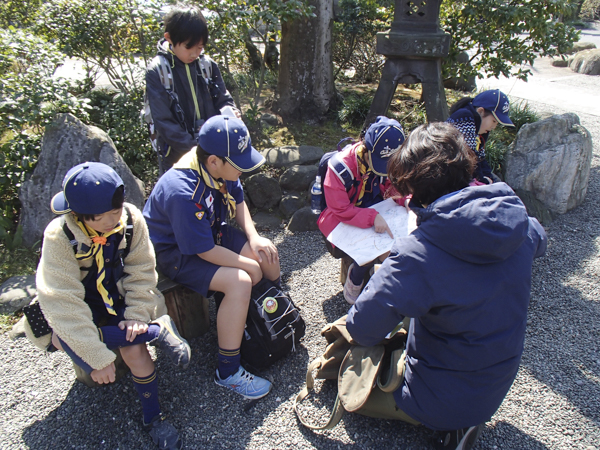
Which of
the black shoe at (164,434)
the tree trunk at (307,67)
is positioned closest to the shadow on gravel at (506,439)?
the black shoe at (164,434)

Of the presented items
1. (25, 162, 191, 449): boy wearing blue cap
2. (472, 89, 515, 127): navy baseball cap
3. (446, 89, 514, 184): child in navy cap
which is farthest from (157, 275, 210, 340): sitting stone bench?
(472, 89, 515, 127): navy baseball cap

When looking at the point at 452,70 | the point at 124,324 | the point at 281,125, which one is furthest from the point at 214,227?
the point at 452,70

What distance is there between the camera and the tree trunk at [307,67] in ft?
17.4

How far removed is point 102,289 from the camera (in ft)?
6.59

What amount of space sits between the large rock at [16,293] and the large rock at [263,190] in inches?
78.8

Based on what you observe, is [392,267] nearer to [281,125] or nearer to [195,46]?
[195,46]

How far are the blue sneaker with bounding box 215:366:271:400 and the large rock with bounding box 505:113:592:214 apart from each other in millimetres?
3439

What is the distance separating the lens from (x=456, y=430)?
1.86 m

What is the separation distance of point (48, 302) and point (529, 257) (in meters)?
2.00

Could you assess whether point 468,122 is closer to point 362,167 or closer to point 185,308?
point 362,167

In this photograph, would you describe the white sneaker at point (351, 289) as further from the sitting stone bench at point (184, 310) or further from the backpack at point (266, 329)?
the sitting stone bench at point (184, 310)

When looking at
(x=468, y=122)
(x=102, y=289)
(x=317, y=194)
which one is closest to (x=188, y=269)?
(x=102, y=289)

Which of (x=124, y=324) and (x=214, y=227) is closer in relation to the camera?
(x=124, y=324)

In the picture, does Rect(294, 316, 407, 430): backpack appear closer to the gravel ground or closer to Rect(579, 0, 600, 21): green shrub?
the gravel ground
